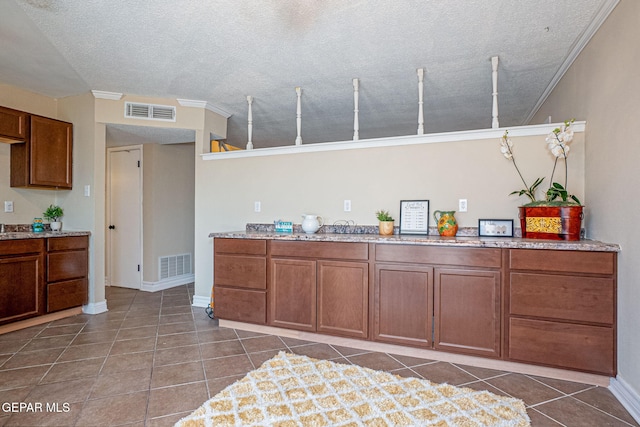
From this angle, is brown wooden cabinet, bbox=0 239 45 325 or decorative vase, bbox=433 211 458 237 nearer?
decorative vase, bbox=433 211 458 237

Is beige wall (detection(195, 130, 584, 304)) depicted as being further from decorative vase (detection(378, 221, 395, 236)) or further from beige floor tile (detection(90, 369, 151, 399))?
beige floor tile (detection(90, 369, 151, 399))

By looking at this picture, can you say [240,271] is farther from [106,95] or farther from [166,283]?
[106,95]

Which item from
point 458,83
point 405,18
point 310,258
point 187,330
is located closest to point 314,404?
point 310,258

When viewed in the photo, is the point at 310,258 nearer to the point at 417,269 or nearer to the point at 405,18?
the point at 417,269

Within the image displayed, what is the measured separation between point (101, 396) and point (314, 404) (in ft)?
4.22

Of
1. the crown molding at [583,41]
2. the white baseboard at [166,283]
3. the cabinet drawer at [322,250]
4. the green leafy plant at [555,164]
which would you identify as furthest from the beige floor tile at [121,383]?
the crown molding at [583,41]

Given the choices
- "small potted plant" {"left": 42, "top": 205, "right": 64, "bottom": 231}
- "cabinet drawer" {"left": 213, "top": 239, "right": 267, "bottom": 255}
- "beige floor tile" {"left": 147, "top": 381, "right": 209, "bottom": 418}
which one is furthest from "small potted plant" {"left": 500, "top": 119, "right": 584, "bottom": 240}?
"small potted plant" {"left": 42, "top": 205, "right": 64, "bottom": 231}

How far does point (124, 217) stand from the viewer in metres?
4.80

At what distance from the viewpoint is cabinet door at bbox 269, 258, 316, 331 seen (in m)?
2.74

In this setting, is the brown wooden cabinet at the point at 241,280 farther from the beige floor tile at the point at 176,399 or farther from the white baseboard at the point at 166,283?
the white baseboard at the point at 166,283

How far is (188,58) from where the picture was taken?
9.37 ft

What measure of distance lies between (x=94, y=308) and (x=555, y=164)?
474 cm

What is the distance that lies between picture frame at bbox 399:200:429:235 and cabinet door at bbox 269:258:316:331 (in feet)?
2.99
